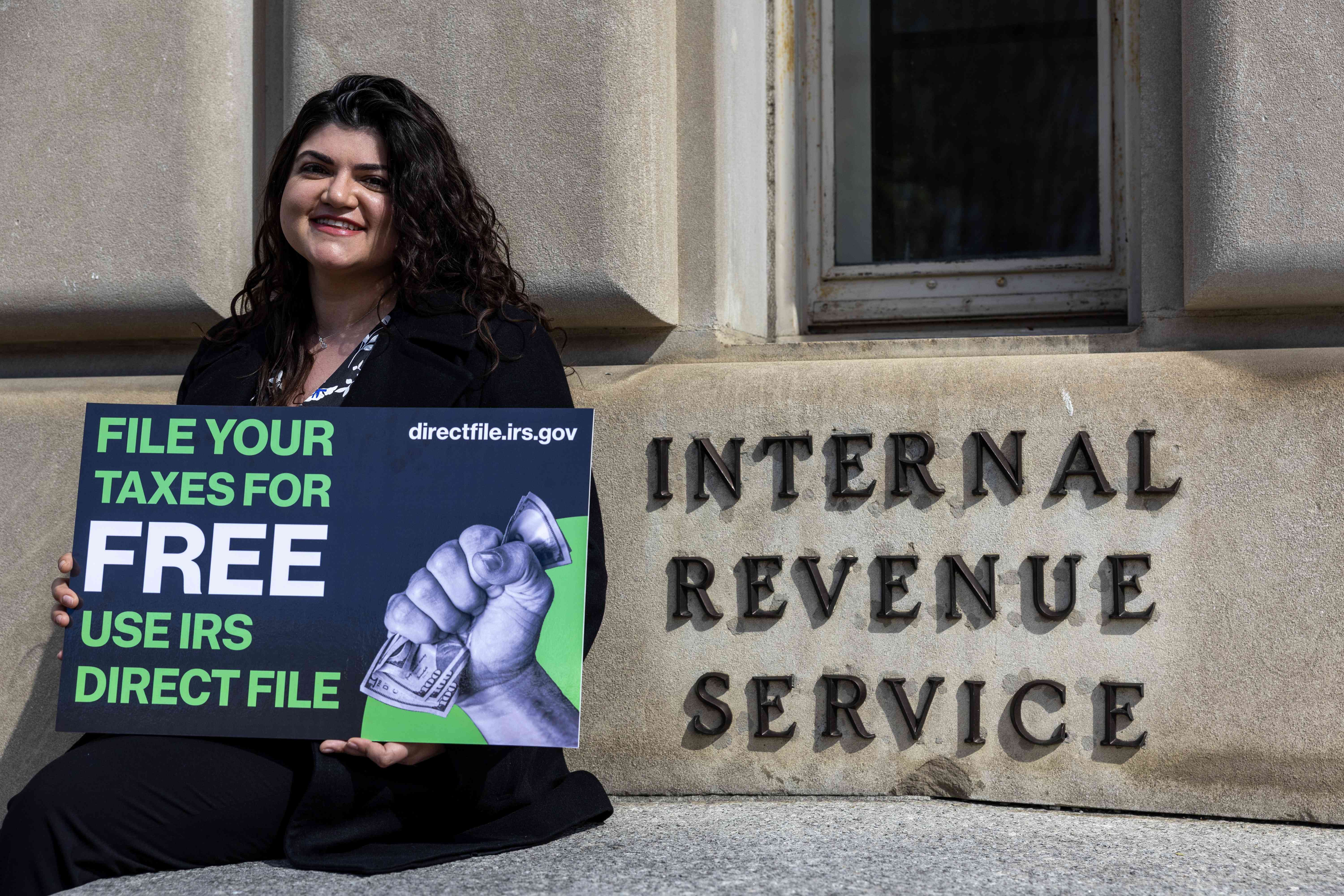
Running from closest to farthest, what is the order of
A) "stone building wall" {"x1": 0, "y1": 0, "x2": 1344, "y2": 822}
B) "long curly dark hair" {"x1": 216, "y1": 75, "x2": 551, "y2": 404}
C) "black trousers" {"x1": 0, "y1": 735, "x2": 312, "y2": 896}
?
"black trousers" {"x1": 0, "y1": 735, "x2": 312, "y2": 896}
"long curly dark hair" {"x1": 216, "y1": 75, "x2": 551, "y2": 404}
"stone building wall" {"x1": 0, "y1": 0, "x2": 1344, "y2": 822}

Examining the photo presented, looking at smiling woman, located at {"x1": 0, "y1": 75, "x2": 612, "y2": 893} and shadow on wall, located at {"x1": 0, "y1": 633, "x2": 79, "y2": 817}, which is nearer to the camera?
smiling woman, located at {"x1": 0, "y1": 75, "x2": 612, "y2": 893}

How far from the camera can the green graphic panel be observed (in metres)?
2.18

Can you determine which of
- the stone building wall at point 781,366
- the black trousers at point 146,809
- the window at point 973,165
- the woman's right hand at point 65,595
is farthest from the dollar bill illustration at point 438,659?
the window at point 973,165

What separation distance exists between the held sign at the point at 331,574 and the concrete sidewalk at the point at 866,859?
266mm

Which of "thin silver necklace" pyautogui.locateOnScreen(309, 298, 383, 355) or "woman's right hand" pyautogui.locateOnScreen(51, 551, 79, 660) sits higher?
"thin silver necklace" pyautogui.locateOnScreen(309, 298, 383, 355)

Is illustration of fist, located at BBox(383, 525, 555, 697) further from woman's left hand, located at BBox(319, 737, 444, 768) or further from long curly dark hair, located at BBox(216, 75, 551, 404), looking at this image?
long curly dark hair, located at BBox(216, 75, 551, 404)

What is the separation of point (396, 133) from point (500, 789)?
4.65 ft

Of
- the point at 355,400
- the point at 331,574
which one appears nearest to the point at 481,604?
the point at 331,574

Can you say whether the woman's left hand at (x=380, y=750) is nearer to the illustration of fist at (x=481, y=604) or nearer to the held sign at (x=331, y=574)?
the held sign at (x=331, y=574)

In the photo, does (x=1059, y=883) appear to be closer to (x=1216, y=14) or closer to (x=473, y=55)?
(x=1216, y=14)

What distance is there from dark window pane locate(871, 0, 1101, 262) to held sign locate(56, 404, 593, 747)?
1.63 meters

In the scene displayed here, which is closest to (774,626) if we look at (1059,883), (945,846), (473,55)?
(945,846)

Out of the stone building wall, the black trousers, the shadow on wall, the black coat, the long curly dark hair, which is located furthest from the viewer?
the shadow on wall

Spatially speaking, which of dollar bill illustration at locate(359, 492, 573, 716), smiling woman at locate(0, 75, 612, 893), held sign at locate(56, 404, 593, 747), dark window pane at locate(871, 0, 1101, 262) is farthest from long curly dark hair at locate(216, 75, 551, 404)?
dark window pane at locate(871, 0, 1101, 262)
